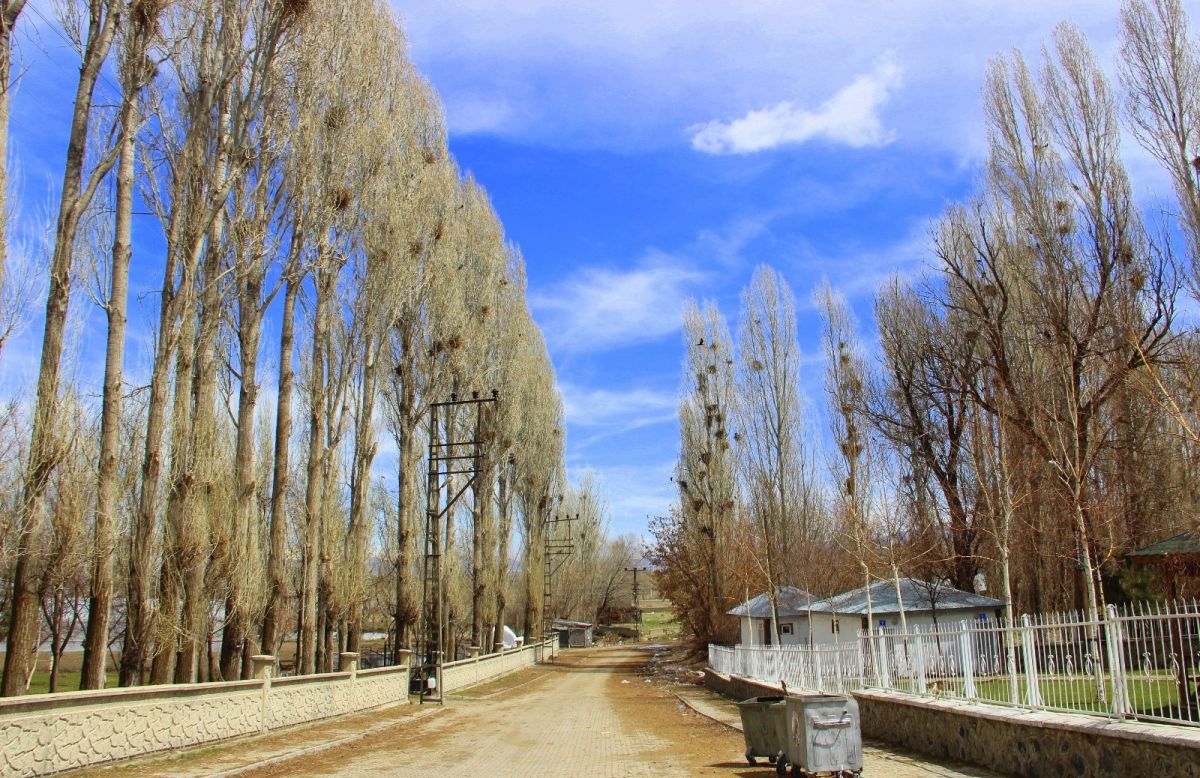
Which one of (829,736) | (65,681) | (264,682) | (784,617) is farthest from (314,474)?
(65,681)

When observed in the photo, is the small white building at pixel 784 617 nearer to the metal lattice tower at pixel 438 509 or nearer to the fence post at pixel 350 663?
the metal lattice tower at pixel 438 509

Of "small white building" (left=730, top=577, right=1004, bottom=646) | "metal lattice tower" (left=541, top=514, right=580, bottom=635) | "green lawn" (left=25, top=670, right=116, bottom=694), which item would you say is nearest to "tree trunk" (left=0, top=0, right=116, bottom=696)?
"small white building" (left=730, top=577, right=1004, bottom=646)

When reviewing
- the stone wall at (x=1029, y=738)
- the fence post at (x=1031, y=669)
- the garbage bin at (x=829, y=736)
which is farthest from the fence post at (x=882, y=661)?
the garbage bin at (x=829, y=736)

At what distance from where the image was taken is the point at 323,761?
12484 millimetres

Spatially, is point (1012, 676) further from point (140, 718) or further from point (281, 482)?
point (281, 482)

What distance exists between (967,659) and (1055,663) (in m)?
1.36

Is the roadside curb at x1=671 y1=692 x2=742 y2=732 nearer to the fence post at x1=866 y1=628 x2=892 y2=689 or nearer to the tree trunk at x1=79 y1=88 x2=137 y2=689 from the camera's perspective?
the fence post at x1=866 y1=628 x2=892 y2=689

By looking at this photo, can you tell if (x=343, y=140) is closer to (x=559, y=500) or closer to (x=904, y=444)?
(x=904, y=444)

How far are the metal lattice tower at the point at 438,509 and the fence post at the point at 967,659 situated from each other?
1621 cm

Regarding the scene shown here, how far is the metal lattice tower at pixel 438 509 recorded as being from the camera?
985 inches

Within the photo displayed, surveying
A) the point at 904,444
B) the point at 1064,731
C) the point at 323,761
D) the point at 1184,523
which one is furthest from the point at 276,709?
the point at 1184,523

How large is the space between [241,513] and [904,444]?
25457 mm

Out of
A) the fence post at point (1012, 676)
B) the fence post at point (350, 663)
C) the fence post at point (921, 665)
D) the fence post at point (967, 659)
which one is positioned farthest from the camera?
the fence post at point (350, 663)

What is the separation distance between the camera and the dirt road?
11266 millimetres
